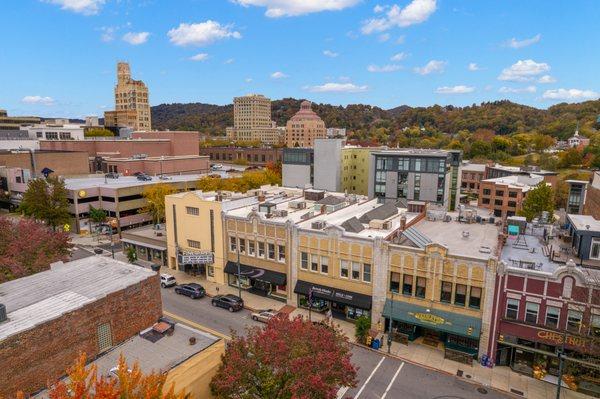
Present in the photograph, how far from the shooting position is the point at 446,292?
106ft

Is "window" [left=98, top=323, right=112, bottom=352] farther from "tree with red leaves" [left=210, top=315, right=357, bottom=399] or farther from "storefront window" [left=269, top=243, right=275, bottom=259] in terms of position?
"storefront window" [left=269, top=243, right=275, bottom=259]

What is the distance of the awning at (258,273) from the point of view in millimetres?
40897

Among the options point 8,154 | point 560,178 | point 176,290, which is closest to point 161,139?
point 8,154

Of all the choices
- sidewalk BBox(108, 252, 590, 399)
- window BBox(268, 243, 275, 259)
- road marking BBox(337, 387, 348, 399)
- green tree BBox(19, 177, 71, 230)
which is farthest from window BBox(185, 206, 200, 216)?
green tree BBox(19, 177, 71, 230)

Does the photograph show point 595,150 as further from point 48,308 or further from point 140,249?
point 48,308

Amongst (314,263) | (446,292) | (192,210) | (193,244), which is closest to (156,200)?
(193,244)

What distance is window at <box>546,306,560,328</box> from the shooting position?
28.0 m

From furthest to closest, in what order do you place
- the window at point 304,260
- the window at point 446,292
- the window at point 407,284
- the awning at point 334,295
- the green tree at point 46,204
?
the green tree at point 46,204, the window at point 304,260, the awning at point 334,295, the window at point 407,284, the window at point 446,292

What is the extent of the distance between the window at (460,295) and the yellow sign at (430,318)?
1894mm

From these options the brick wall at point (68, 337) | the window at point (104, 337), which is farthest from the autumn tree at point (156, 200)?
the window at point (104, 337)

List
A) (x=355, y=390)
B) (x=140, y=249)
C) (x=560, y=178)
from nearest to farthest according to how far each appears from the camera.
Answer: (x=355, y=390) → (x=140, y=249) → (x=560, y=178)

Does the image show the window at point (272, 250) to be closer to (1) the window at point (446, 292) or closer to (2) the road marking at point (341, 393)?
(2) the road marking at point (341, 393)

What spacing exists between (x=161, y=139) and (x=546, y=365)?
375ft

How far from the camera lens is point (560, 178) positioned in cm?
11269
